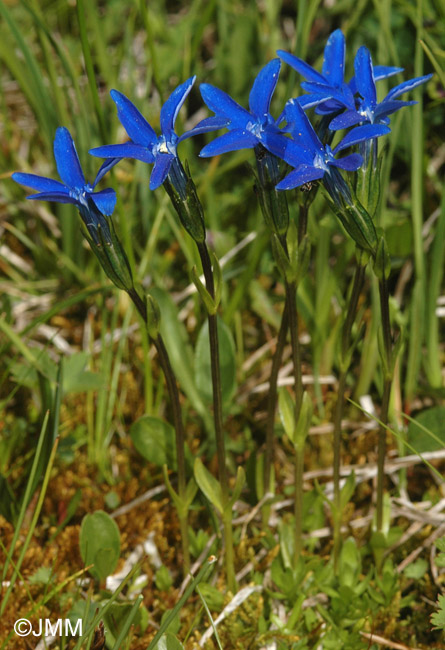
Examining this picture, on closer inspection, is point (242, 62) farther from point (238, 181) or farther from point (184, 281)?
point (184, 281)

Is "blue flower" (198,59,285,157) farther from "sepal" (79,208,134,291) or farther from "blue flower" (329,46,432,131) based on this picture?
"sepal" (79,208,134,291)

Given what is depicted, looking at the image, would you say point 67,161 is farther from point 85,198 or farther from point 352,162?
point 352,162

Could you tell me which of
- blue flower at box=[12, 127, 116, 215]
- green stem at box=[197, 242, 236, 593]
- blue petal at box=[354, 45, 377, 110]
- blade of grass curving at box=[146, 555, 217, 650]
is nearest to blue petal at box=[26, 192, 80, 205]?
blue flower at box=[12, 127, 116, 215]

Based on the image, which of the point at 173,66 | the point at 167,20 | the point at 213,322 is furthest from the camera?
the point at 167,20

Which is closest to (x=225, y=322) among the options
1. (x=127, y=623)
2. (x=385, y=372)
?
(x=385, y=372)

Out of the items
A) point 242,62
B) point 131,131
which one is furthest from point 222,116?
point 242,62
